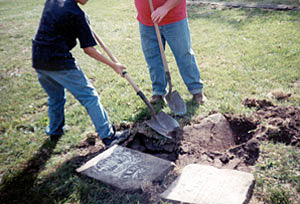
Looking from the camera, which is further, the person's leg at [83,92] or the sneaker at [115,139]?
the sneaker at [115,139]

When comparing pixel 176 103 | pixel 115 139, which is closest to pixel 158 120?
pixel 176 103

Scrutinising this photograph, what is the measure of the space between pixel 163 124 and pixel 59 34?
155 cm

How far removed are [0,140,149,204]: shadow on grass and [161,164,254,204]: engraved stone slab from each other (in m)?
0.32

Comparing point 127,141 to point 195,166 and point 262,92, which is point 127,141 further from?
point 262,92

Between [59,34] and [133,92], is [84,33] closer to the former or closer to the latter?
[59,34]

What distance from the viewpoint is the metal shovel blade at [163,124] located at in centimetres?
290

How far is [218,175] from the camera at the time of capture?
87.9 inches

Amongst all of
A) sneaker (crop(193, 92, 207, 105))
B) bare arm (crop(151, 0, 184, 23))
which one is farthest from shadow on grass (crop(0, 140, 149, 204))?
bare arm (crop(151, 0, 184, 23))

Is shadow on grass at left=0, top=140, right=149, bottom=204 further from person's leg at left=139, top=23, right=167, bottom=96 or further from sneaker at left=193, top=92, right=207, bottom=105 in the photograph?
sneaker at left=193, top=92, right=207, bottom=105

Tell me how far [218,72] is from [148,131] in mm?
1912

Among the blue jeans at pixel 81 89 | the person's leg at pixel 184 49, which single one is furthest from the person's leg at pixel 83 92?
the person's leg at pixel 184 49

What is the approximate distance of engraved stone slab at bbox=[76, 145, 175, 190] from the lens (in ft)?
7.67

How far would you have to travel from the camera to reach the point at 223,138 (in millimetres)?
2832

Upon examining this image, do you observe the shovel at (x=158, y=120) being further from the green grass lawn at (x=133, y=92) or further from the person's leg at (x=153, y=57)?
the person's leg at (x=153, y=57)
